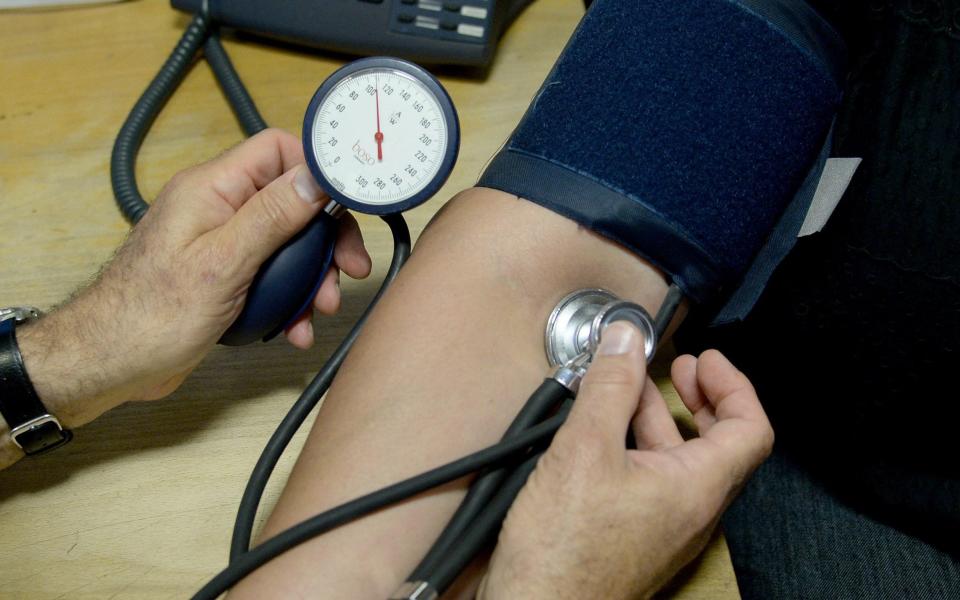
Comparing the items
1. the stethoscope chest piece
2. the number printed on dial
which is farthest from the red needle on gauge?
the stethoscope chest piece

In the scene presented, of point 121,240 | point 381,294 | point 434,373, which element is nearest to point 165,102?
point 121,240

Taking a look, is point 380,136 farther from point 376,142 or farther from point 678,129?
point 678,129

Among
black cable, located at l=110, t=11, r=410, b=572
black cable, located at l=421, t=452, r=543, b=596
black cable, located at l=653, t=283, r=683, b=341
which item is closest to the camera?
black cable, located at l=421, t=452, r=543, b=596

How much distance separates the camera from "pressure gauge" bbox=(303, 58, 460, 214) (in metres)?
0.67

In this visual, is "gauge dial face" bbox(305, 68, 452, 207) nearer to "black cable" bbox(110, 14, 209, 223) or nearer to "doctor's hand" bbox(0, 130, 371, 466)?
"doctor's hand" bbox(0, 130, 371, 466)

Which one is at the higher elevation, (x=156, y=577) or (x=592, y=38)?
(x=592, y=38)

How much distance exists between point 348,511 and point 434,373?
13 centimetres

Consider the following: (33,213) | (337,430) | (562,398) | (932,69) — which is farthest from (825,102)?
(33,213)

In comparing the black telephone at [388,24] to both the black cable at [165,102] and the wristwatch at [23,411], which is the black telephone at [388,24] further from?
the wristwatch at [23,411]

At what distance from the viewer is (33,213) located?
896mm

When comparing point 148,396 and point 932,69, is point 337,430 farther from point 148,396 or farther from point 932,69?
point 932,69

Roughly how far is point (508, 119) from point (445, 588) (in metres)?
0.59

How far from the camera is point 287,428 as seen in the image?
2.12ft

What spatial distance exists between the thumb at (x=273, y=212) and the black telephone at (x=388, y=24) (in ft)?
1.12
